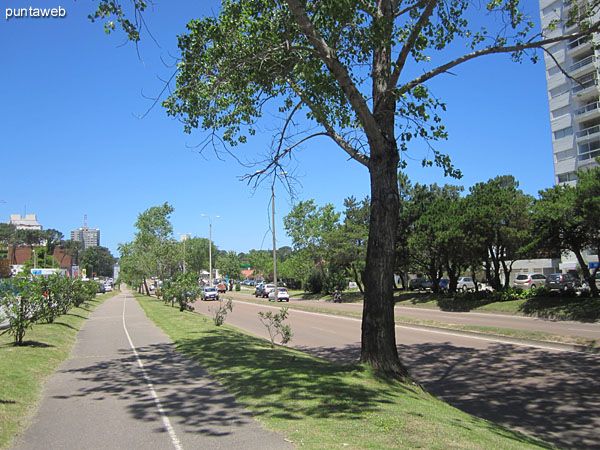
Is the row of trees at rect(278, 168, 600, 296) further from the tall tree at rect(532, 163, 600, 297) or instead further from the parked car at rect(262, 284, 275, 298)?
the parked car at rect(262, 284, 275, 298)

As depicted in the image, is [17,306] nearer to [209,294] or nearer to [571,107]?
[209,294]

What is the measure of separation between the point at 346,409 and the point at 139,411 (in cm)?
282

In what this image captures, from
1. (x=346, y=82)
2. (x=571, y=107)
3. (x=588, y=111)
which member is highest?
(x=571, y=107)

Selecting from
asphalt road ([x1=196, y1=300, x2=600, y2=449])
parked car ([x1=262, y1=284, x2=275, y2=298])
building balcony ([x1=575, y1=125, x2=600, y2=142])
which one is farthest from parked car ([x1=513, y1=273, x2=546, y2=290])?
asphalt road ([x1=196, y1=300, x2=600, y2=449])

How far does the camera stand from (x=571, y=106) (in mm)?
49469

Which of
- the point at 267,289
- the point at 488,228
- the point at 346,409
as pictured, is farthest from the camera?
the point at 267,289

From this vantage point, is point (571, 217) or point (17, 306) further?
point (571, 217)

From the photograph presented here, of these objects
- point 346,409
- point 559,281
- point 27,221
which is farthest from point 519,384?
point 27,221

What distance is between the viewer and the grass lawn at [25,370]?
582 centimetres

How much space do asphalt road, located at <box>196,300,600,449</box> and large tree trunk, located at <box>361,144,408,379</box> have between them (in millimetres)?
1647

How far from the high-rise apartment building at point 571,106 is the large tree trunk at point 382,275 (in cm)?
4638

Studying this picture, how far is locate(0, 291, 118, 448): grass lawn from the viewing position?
5.82 m

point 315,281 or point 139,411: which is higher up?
point 315,281

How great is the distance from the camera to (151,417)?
5.94 metres
